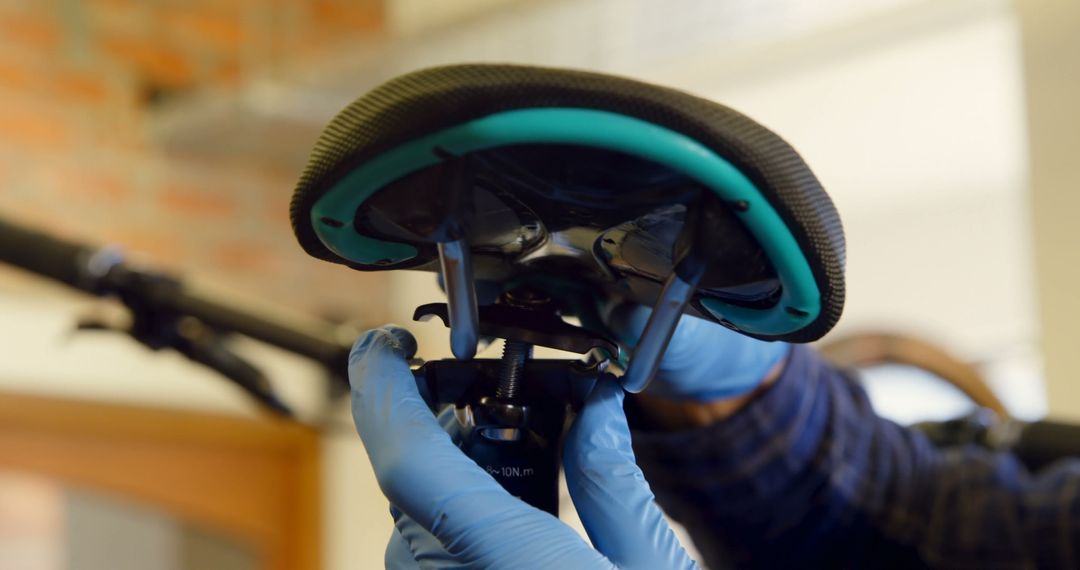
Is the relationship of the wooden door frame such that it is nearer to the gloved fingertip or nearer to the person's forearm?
the person's forearm

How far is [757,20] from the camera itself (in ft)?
5.19

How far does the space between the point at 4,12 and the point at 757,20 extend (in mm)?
1344

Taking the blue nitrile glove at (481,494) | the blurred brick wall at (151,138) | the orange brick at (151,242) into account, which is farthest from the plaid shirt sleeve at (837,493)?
the orange brick at (151,242)

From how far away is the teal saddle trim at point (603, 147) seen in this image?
0.89ft

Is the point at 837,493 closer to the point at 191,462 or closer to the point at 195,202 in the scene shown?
the point at 191,462

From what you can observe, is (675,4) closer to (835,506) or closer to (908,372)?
(908,372)

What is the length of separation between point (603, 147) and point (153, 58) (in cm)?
217

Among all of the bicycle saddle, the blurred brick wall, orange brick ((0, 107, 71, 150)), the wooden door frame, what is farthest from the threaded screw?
orange brick ((0, 107, 71, 150))

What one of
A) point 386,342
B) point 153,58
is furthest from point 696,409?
point 153,58

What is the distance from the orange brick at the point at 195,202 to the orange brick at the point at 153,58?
24 cm

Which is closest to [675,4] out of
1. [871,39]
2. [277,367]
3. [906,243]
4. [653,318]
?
[871,39]

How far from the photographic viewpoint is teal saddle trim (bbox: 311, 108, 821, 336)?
0.89ft

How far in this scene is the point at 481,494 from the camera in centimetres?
34

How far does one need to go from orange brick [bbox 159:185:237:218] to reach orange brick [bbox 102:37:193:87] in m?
0.24
